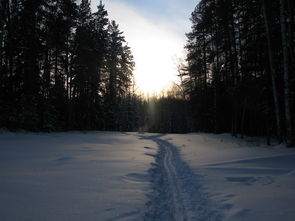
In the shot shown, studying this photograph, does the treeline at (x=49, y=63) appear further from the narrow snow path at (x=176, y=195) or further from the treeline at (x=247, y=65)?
the narrow snow path at (x=176, y=195)

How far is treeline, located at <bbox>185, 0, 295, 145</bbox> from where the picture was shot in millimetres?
10983

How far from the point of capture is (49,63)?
2109cm

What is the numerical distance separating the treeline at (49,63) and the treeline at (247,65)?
1532cm

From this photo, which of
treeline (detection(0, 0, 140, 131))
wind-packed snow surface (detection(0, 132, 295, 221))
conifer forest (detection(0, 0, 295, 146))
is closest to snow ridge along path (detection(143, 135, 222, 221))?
wind-packed snow surface (detection(0, 132, 295, 221))

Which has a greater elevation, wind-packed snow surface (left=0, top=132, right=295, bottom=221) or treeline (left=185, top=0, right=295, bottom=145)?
treeline (left=185, top=0, right=295, bottom=145)

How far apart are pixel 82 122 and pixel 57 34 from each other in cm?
1343

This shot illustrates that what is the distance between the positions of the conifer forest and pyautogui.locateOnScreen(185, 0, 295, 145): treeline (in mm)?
72

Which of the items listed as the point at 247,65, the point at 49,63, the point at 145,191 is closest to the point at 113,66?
A: the point at 49,63

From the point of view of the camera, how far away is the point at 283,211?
10.5 ft

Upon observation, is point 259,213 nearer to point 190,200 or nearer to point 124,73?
point 190,200

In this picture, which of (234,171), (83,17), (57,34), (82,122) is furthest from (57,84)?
(234,171)

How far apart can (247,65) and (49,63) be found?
20.7m

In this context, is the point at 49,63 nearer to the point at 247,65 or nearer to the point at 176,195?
the point at 247,65

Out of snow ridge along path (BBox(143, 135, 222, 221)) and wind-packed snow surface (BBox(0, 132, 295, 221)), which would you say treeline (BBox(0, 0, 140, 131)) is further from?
snow ridge along path (BBox(143, 135, 222, 221))
